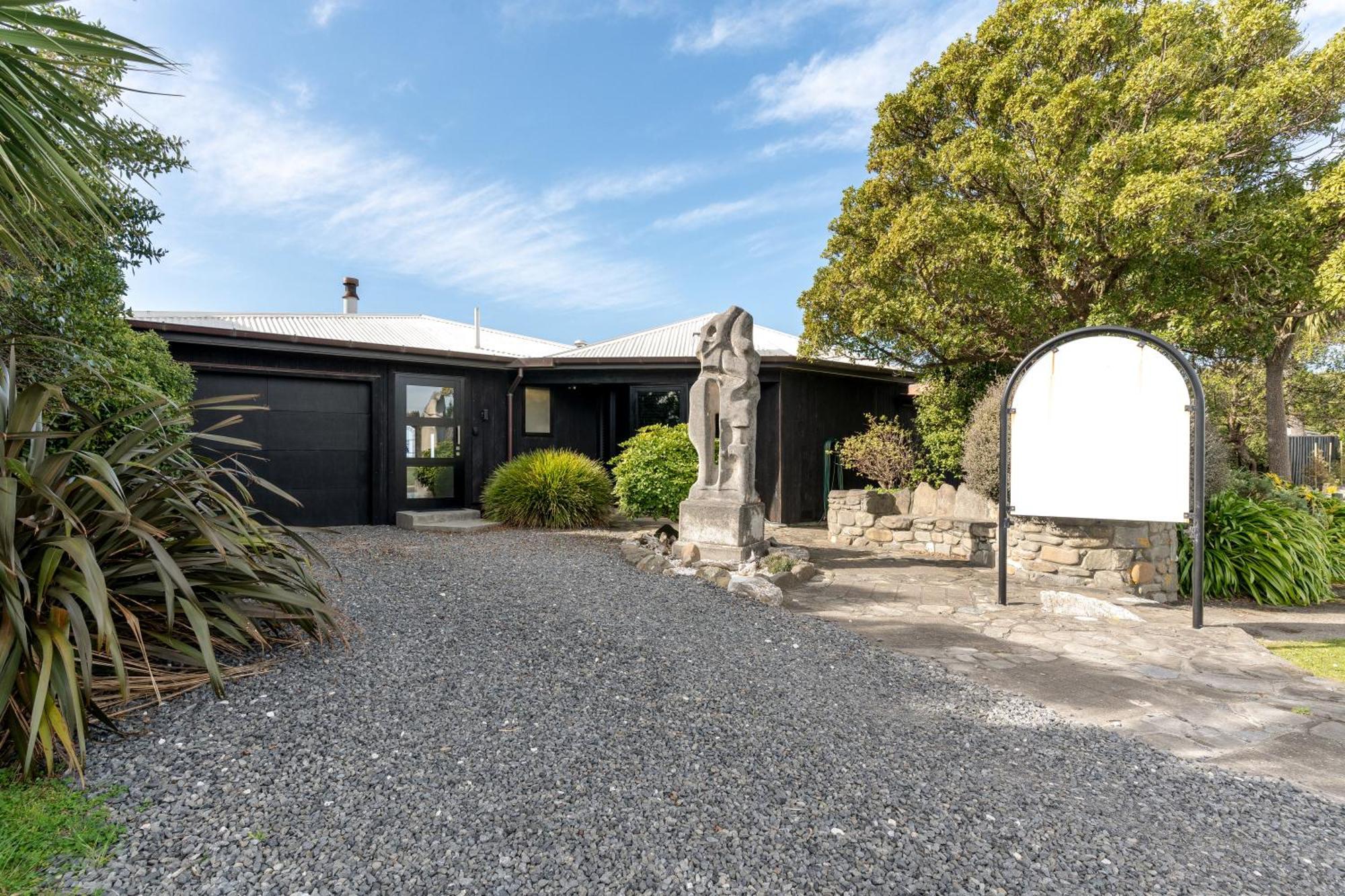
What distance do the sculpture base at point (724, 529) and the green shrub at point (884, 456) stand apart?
113 inches

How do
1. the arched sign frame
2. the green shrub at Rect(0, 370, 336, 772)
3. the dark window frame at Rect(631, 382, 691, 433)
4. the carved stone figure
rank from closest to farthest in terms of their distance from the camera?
the green shrub at Rect(0, 370, 336, 772) < the arched sign frame < the carved stone figure < the dark window frame at Rect(631, 382, 691, 433)

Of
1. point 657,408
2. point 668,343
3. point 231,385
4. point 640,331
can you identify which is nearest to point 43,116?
point 231,385

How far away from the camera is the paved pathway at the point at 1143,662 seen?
2.60m

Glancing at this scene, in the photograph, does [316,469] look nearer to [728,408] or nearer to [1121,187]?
[728,408]

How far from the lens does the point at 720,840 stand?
169cm

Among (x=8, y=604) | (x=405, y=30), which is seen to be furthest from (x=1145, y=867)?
(x=405, y=30)

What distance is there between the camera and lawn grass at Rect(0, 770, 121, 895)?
1.48m

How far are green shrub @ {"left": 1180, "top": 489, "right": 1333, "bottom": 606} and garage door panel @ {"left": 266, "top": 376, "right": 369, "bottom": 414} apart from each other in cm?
979

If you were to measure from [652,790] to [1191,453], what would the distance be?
5.54 metres

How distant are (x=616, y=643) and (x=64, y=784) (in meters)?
2.05

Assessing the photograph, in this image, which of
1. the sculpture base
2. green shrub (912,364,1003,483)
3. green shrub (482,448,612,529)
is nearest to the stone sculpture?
the sculpture base

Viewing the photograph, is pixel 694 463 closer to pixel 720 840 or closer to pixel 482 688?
pixel 482 688

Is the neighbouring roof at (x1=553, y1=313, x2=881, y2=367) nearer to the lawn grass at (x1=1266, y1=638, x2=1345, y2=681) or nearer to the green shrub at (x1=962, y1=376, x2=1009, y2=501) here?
the green shrub at (x1=962, y1=376, x2=1009, y2=501)

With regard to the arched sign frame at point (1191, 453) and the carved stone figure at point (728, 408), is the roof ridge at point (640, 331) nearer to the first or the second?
Answer: the carved stone figure at point (728, 408)
